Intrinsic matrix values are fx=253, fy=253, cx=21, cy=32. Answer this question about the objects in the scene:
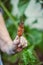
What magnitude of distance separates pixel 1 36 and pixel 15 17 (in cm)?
65

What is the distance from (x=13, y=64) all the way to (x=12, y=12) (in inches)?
14.5

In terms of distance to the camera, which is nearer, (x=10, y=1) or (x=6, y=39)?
(x=6, y=39)

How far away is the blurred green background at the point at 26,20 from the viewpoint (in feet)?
→ 5.50

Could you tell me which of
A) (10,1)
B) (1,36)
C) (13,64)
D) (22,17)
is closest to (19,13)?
(22,17)

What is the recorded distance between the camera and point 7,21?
1.77m

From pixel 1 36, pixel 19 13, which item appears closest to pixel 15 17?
pixel 19 13

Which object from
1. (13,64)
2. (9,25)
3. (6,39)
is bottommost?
(13,64)

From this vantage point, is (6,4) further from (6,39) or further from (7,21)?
(6,39)

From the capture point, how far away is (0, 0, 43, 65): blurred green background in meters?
1.68

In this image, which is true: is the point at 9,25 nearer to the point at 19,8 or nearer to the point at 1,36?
the point at 19,8

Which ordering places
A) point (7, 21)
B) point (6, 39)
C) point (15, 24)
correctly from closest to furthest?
point (6, 39)
point (15, 24)
point (7, 21)

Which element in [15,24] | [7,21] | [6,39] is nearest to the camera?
A: [6,39]

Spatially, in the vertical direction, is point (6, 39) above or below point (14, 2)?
above

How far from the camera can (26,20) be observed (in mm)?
1836
